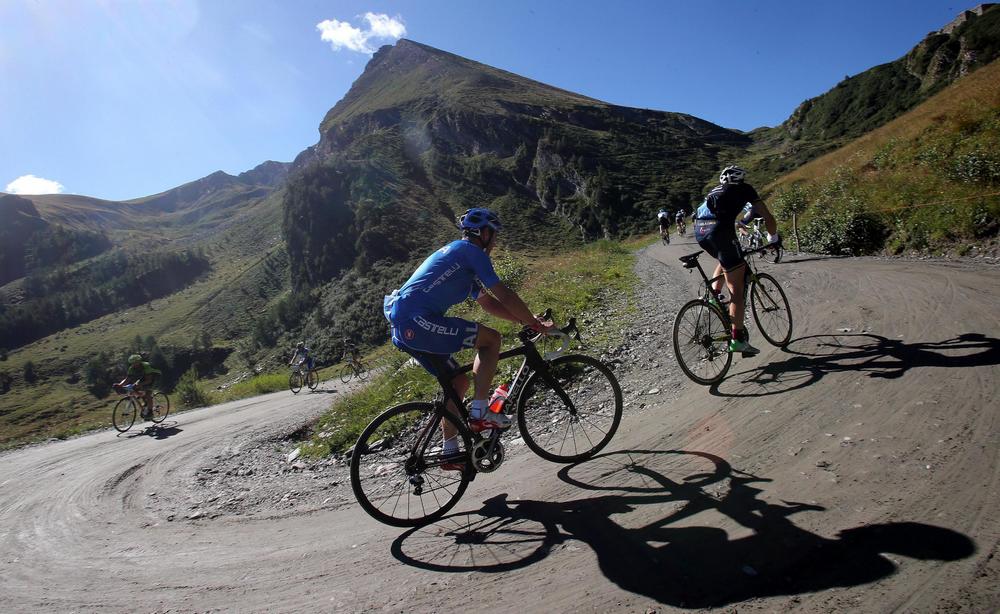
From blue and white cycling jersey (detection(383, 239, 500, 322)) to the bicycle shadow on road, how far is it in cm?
1265

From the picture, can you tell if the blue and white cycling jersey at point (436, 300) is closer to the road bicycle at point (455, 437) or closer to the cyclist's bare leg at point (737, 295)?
the road bicycle at point (455, 437)

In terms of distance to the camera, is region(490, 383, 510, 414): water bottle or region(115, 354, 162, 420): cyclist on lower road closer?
region(490, 383, 510, 414): water bottle

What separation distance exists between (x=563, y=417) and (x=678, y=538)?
1999 millimetres

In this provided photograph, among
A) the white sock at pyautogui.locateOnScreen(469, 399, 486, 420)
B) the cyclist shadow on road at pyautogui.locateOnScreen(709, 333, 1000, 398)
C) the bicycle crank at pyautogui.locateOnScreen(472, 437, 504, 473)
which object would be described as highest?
the white sock at pyautogui.locateOnScreen(469, 399, 486, 420)

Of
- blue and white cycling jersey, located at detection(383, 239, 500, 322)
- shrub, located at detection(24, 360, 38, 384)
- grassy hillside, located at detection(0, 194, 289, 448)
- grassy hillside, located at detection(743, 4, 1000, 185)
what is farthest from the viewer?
shrub, located at detection(24, 360, 38, 384)

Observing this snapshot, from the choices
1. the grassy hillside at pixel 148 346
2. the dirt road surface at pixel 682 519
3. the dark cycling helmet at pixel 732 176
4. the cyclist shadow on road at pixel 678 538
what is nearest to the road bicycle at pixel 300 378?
the dirt road surface at pixel 682 519

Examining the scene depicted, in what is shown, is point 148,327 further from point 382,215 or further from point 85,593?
point 85,593

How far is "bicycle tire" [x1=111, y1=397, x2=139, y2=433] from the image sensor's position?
1611 cm

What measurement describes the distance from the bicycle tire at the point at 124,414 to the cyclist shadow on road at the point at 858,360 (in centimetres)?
1869

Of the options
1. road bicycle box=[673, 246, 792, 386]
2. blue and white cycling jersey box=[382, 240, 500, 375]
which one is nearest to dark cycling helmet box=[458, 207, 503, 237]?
blue and white cycling jersey box=[382, 240, 500, 375]

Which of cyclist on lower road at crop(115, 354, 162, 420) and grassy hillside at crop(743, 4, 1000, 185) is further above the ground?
grassy hillside at crop(743, 4, 1000, 185)

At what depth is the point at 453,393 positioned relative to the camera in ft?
14.5

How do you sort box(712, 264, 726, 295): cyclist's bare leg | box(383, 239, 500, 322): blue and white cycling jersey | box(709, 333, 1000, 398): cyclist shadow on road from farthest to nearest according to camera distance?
box(712, 264, 726, 295): cyclist's bare leg < box(709, 333, 1000, 398): cyclist shadow on road < box(383, 239, 500, 322): blue and white cycling jersey

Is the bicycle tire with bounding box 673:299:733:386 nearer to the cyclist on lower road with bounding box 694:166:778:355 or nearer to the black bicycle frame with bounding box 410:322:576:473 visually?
the cyclist on lower road with bounding box 694:166:778:355
